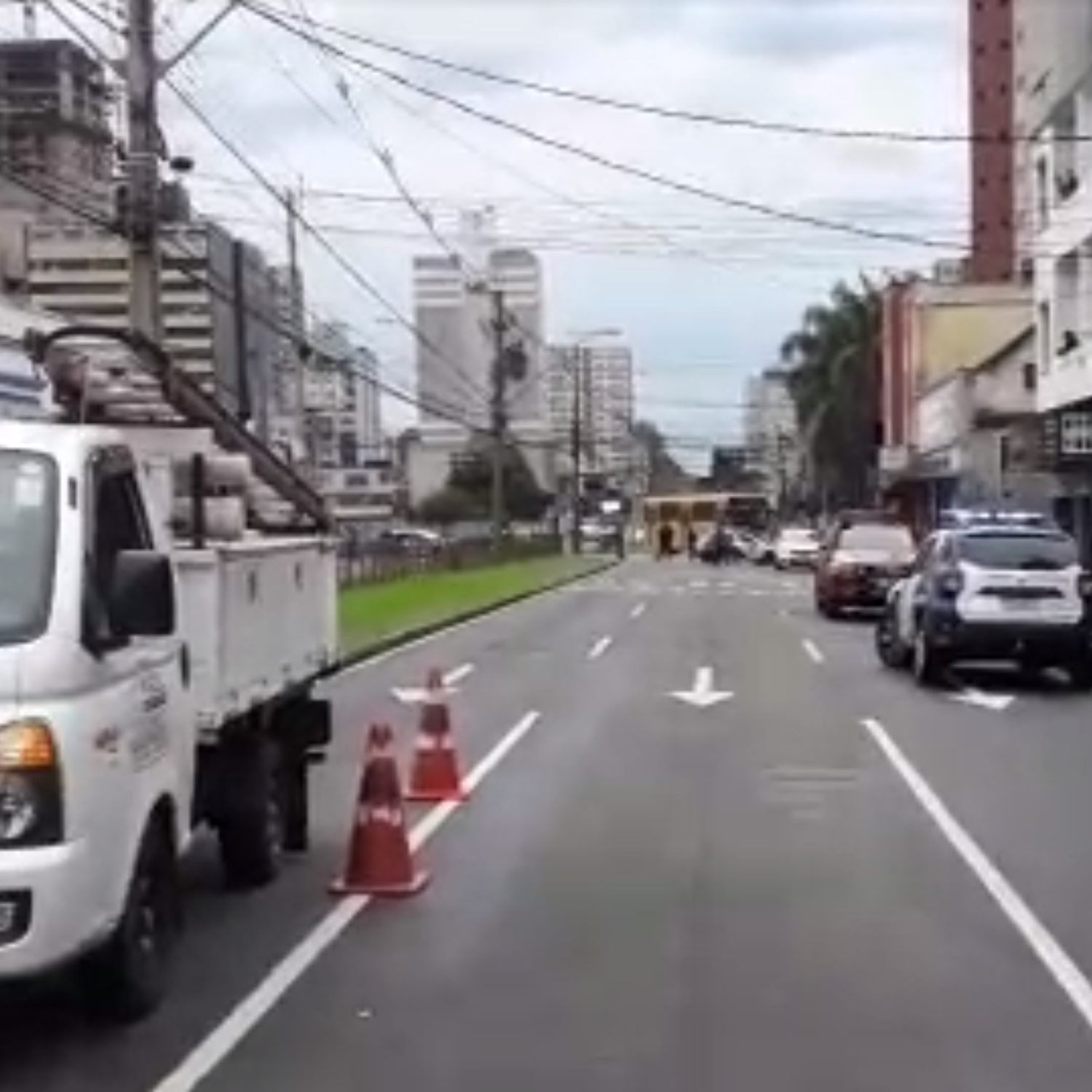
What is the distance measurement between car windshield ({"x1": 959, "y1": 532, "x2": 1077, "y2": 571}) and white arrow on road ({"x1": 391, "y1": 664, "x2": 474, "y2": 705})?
5566 millimetres

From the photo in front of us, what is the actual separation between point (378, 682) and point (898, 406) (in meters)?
77.0

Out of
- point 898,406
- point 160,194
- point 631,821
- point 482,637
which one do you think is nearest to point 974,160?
point 898,406

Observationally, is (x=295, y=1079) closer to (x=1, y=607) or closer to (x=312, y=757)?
(x=1, y=607)

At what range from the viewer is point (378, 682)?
27328 millimetres

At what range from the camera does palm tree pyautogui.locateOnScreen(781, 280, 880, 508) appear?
375 ft

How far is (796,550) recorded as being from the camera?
86.4 m

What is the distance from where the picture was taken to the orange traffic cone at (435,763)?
15.4m

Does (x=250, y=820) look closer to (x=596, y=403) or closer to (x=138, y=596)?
(x=138, y=596)

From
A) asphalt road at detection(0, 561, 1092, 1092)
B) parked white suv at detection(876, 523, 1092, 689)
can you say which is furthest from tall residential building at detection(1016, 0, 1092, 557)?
asphalt road at detection(0, 561, 1092, 1092)

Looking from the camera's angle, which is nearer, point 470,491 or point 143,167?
point 143,167

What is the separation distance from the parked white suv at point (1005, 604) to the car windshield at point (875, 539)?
56.3 feet

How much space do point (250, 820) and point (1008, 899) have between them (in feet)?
11.4

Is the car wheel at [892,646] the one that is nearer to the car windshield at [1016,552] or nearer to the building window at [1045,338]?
the car windshield at [1016,552]

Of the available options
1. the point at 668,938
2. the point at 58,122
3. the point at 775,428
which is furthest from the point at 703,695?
the point at 775,428
